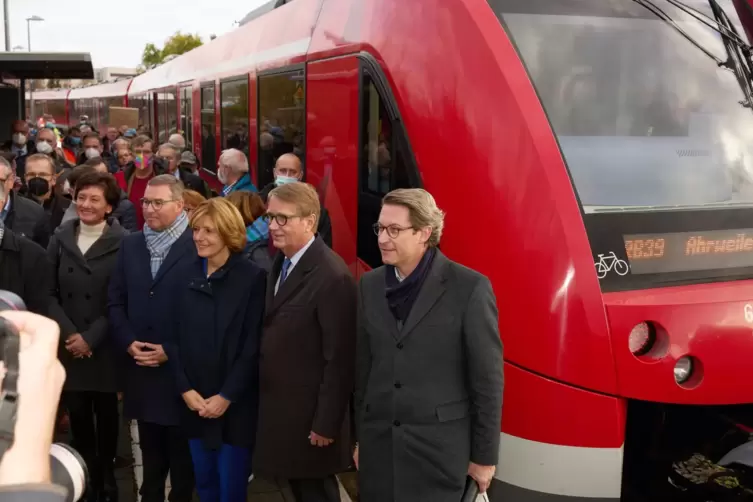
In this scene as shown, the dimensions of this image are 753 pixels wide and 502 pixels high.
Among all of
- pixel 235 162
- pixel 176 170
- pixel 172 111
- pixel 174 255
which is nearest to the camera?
pixel 174 255

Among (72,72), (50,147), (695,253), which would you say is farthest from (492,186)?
(72,72)

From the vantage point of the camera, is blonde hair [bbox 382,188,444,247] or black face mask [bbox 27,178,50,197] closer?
blonde hair [bbox 382,188,444,247]

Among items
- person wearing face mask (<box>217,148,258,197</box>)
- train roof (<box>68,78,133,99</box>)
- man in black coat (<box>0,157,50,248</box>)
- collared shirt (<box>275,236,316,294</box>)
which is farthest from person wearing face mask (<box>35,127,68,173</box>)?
train roof (<box>68,78,133,99</box>)

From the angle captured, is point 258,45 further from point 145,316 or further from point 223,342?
point 223,342

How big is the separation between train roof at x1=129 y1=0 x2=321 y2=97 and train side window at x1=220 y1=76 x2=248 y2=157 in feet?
0.48

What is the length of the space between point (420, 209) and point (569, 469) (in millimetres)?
1236

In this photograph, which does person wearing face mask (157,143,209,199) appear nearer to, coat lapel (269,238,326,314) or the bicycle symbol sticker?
coat lapel (269,238,326,314)

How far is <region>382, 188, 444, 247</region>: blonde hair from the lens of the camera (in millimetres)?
2934

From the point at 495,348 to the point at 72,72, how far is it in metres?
15.1

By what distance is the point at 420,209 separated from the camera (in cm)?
294

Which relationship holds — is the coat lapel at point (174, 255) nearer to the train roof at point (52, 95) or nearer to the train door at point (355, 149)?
the train door at point (355, 149)

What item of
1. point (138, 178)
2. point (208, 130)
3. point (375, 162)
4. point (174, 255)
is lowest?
point (174, 255)

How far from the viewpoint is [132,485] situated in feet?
15.3

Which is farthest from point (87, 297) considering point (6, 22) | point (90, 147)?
point (6, 22)
